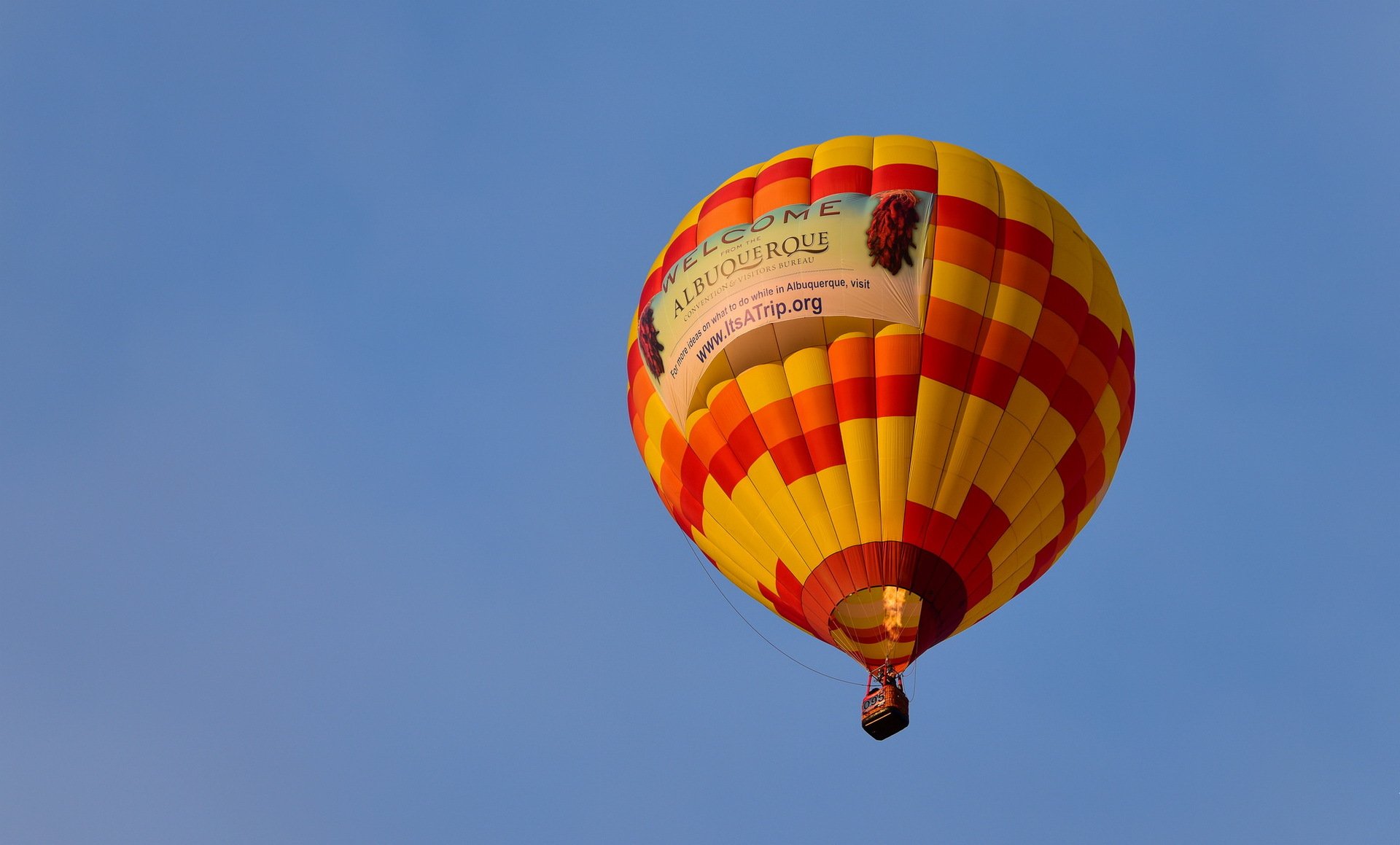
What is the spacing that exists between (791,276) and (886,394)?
1.58 meters

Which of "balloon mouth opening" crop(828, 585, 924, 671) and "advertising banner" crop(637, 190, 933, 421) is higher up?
"advertising banner" crop(637, 190, 933, 421)

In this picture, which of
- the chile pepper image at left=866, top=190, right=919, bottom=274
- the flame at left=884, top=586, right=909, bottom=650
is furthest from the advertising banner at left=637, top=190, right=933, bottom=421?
the flame at left=884, top=586, right=909, bottom=650

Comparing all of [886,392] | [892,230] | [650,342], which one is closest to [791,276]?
[892,230]

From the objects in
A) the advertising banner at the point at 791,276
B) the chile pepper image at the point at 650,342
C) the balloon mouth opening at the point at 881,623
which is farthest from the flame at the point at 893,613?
the chile pepper image at the point at 650,342

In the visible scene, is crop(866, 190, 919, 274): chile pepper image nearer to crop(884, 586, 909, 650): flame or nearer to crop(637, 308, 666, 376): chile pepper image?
crop(637, 308, 666, 376): chile pepper image

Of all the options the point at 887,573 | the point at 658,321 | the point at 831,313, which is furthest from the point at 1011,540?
the point at 658,321

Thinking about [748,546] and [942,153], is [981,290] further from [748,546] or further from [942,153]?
[748,546]

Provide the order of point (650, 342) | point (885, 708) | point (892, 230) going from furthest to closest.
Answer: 1. point (650, 342)
2. point (892, 230)
3. point (885, 708)

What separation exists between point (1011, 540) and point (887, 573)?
1593 millimetres

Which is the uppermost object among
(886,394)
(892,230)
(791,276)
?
(892,230)

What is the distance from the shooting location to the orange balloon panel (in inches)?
816

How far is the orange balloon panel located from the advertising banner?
0.08 ft

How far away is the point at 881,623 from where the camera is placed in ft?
68.2

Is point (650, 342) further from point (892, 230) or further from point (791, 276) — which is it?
point (892, 230)
